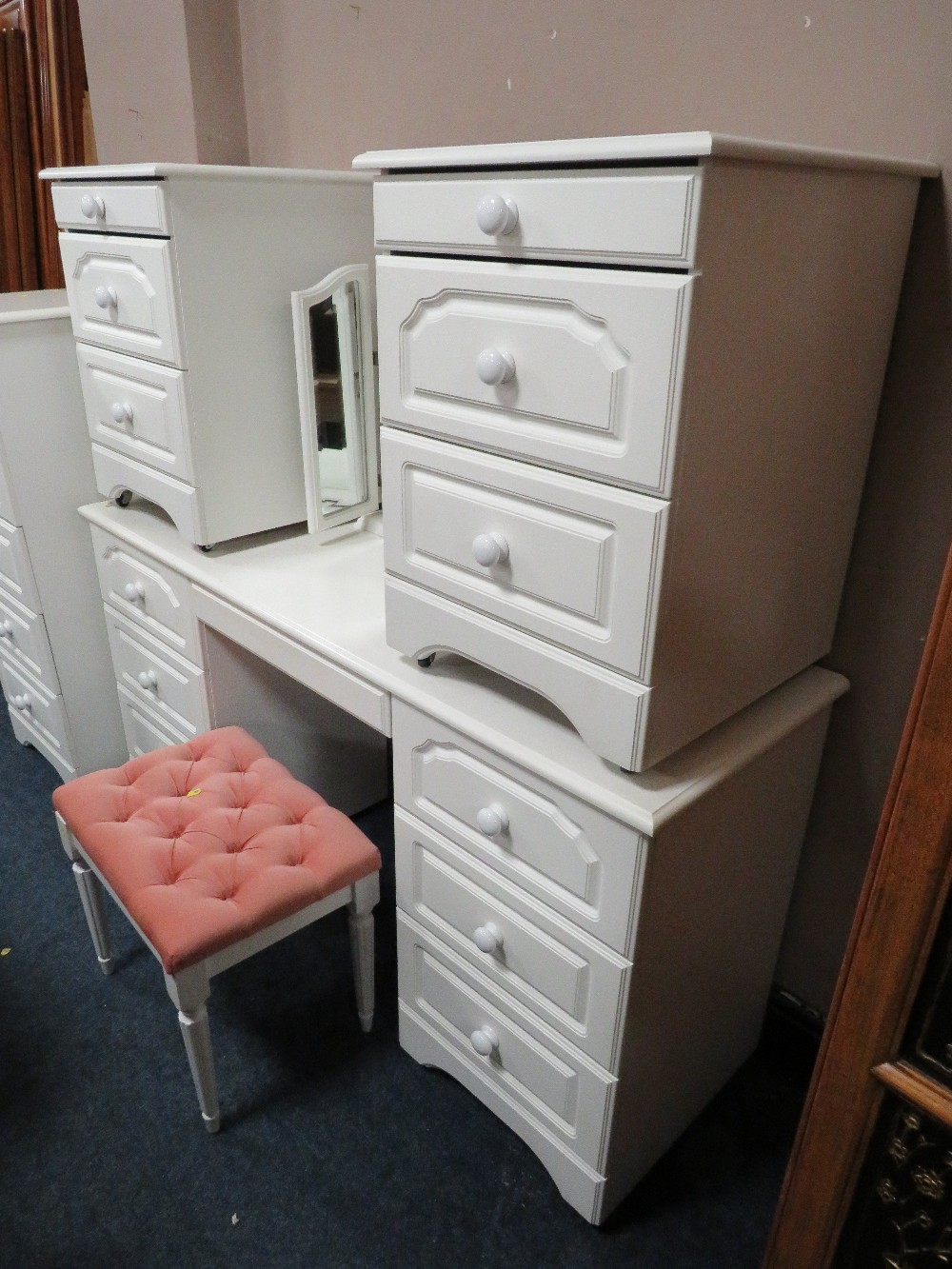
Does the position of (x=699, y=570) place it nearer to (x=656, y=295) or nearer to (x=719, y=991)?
(x=656, y=295)

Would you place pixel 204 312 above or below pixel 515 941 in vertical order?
above

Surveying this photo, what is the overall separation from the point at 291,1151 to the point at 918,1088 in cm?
95

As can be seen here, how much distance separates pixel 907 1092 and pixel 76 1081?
1249 millimetres

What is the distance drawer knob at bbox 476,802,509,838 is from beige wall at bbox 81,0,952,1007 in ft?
1.65

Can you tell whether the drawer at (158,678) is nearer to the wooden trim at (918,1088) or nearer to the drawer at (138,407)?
the drawer at (138,407)

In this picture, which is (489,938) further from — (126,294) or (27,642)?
(27,642)

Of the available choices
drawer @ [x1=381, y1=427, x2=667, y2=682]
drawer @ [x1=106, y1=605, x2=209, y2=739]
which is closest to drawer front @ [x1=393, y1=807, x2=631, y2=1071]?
drawer @ [x1=381, y1=427, x2=667, y2=682]

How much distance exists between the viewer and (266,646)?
4.63 ft

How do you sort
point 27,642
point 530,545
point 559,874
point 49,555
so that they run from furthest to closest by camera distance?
point 27,642 < point 49,555 < point 559,874 < point 530,545

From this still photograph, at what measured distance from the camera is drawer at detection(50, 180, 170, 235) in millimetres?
1316

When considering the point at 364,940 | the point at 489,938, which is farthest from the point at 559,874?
the point at 364,940

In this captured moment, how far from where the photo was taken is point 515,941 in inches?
45.5

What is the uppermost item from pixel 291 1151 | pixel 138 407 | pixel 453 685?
pixel 138 407

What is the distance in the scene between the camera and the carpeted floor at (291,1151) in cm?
123
